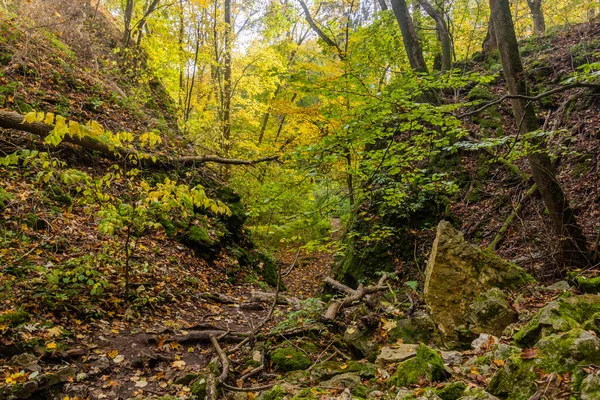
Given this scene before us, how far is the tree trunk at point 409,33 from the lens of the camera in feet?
23.5

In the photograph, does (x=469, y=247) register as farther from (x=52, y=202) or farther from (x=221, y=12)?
(x=221, y=12)

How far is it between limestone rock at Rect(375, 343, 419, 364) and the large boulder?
65 cm

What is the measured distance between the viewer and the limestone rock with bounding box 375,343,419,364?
3.37m

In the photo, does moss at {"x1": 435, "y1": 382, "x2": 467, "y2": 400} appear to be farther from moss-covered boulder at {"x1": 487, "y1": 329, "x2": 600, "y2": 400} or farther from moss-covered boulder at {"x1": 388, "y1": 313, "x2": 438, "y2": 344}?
moss-covered boulder at {"x1": 388, "y1": 313, "x2": 438, "y2": 344}

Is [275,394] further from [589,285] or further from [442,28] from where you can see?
[442,28]

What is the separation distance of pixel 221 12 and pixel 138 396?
1417 cm

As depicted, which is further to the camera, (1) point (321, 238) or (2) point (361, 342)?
(1) point (321, 238)

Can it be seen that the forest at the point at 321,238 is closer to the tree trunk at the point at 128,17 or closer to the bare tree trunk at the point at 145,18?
the tree trunk at the point at 128,17

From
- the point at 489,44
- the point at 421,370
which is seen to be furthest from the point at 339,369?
the point at 489,44

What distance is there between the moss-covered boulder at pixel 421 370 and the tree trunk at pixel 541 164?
3444mm

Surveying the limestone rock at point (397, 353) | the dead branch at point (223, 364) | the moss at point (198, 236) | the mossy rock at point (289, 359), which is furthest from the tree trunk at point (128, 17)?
the limestone rock at point (397, 353)

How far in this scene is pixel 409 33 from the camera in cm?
736

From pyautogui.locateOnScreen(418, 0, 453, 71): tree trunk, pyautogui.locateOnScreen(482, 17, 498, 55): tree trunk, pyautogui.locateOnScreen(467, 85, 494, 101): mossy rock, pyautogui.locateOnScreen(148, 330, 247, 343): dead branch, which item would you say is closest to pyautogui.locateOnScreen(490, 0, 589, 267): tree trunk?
pyautogui.locateOnScreen(418, 0, 453, 71): tree trunk

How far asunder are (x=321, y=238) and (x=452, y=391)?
17.9 ft
